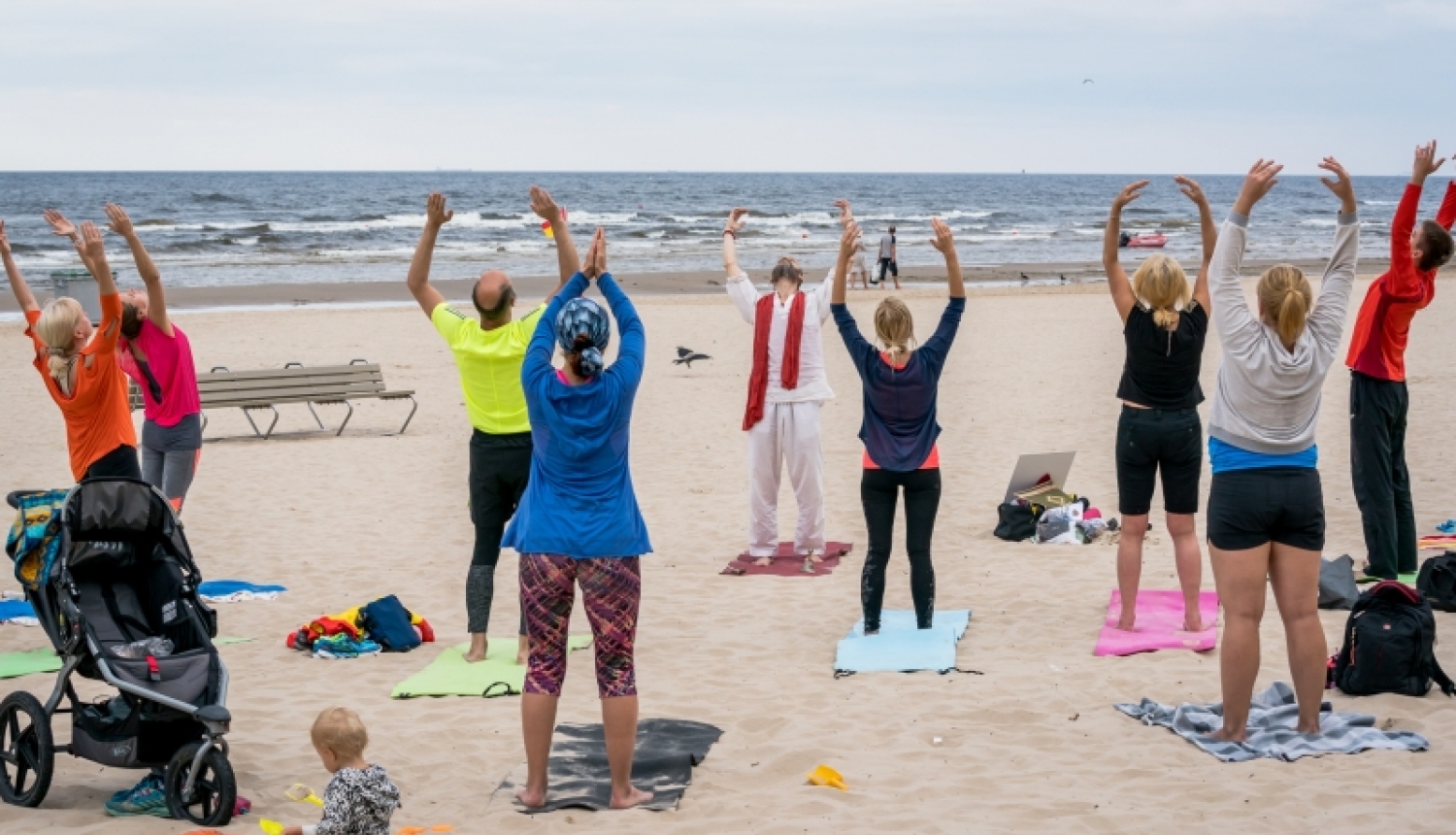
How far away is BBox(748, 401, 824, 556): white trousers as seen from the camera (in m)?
8.73

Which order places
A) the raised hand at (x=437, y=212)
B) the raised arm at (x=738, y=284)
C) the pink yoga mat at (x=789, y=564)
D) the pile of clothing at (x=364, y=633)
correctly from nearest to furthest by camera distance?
the raised hand at (x=437, y=212) → the pile of clothing at (x=364, y=633) → the raised arm at (x=738, y=284) → the pink yoga mat at (x=789, y=564)

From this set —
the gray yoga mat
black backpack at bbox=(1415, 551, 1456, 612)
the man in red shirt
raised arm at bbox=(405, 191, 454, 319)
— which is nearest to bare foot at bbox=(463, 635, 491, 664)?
the gray yoga mat

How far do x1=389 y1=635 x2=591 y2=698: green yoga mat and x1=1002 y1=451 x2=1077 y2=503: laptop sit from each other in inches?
153

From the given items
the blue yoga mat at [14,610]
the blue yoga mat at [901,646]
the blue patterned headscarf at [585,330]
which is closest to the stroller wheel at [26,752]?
the blue patterned headscarf at [585,330]

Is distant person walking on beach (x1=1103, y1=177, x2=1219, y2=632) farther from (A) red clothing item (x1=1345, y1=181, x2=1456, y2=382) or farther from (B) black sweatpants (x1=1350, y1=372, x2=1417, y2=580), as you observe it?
(B) black sweatpants (x1=1350, y1=372, x2=1417, y2=580)

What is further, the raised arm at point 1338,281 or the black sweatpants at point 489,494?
the black sweatpants at point 489,494

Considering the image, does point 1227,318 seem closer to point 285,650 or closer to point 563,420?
point 563,420

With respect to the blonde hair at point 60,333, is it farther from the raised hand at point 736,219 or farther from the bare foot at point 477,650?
the raised hand at point 736,219

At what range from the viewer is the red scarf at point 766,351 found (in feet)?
28.4

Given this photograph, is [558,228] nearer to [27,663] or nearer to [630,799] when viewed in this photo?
[630,799]

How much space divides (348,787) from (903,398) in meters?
3.37

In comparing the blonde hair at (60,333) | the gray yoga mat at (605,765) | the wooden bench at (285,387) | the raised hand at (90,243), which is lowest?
the gray yoga mat at (605,765)

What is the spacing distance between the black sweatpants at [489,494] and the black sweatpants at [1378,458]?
14.3 ft

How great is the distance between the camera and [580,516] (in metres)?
4.80
